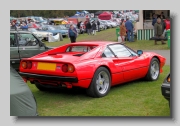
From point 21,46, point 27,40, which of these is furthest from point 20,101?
point 27,40

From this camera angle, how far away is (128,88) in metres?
7.07

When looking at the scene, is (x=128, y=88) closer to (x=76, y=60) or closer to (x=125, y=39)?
(x=76, y=60)

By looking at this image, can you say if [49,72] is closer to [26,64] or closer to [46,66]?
[46,66]

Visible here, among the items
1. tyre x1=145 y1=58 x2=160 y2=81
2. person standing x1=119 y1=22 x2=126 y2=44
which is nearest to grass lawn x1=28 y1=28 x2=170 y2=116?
tyre x1=145 y1=58 x2=160 y2=81

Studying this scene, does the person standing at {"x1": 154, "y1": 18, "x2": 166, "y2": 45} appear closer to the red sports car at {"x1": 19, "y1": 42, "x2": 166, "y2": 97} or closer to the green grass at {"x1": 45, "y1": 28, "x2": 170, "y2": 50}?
the green grass at {"x1": 45, "y1": 28, "x2": 170, "y2": 50}

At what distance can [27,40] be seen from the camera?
9508mm

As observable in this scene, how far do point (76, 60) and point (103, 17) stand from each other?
43470 millimetres

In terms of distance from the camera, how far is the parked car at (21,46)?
8961mm

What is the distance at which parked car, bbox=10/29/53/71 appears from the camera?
8.96 metres

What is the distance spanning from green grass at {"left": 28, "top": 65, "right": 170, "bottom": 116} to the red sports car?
0.88 feet

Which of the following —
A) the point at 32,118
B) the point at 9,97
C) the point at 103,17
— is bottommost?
the point at 32,118

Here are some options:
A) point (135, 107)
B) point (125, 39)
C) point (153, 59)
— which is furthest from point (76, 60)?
point (125, 39)

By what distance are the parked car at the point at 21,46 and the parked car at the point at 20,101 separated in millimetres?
3707

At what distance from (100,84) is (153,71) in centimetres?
210
